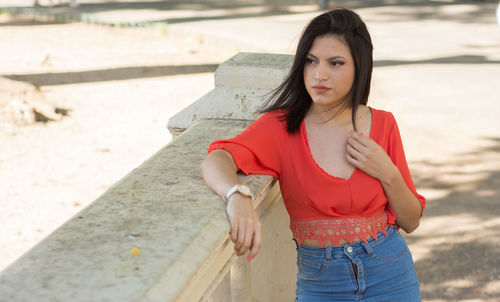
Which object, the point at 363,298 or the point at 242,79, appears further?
the point at 242,79

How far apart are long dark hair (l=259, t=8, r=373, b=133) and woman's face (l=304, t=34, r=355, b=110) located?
22mm

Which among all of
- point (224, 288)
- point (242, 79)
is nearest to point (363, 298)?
point (224, 288)

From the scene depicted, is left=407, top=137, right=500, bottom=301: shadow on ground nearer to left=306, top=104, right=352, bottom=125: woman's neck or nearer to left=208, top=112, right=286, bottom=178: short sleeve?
left=306, top=104, right=352, bottom=125: woman's neck

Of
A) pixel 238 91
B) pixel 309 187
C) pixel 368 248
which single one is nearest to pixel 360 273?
pixel 368 248

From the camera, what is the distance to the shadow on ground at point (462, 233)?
156 inches

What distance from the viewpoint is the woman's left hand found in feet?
6.84

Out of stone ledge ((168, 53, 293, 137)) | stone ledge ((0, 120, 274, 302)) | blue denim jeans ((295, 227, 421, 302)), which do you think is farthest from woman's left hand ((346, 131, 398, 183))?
stone ledge ((168, 53, 293, 137))

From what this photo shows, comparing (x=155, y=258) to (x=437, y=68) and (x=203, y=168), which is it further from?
(x=437, y=68)

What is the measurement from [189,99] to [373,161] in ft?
20.8

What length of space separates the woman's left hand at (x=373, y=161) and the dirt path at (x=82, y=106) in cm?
285

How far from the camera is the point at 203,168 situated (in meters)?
1.94

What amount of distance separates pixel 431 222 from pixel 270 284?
96.2 inches

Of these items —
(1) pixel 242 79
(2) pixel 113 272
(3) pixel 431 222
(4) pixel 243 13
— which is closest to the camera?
(2) pixel 113 272

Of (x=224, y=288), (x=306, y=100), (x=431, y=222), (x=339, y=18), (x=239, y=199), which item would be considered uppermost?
(x=339, y=18)
